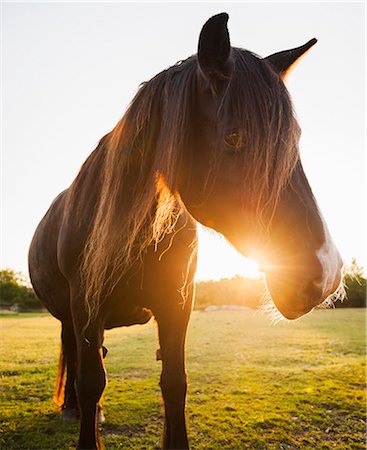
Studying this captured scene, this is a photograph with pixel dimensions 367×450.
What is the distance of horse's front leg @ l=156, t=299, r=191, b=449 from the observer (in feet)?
9.99

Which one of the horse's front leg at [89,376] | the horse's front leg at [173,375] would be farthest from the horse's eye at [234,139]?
the horse's front leg at [89,376]

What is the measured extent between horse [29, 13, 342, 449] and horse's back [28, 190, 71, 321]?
0.80 metres

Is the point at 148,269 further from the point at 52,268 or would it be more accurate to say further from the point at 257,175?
the point at 52,268

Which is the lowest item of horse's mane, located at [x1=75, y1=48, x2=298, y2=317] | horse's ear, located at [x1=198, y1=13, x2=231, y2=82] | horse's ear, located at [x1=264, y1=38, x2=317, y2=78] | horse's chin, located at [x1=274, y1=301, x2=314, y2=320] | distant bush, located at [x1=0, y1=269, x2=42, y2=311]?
distant bush, located at [x1=0, y1=269, x2=42, y2=311]

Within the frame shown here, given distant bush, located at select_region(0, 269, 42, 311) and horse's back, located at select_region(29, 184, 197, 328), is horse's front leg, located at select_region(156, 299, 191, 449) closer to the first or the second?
horse's back, located at select_region(29, 184, 197, 328)

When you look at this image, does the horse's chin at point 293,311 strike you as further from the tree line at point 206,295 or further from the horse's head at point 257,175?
the tree line at point 206,295

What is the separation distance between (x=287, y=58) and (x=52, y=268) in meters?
3.09

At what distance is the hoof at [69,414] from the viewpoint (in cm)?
438

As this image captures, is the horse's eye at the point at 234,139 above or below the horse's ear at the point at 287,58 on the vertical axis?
below

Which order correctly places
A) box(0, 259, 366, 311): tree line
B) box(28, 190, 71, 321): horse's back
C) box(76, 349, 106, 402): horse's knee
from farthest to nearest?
box(0, 259, 366, 311): tree line < box(28, 190, 71, 321): horse's back < box(76, 349, 106, 402): horse's knee

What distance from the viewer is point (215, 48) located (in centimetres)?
200

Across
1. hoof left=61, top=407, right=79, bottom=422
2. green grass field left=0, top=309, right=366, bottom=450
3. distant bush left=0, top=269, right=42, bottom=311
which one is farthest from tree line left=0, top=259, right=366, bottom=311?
hoof left=61, top=407, right=79, bottom=422

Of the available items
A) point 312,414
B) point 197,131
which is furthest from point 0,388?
point 197,131

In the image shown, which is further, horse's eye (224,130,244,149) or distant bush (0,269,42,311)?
distant bush (0,269,42,311)
